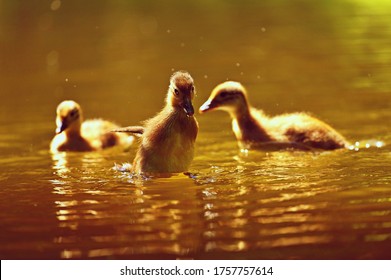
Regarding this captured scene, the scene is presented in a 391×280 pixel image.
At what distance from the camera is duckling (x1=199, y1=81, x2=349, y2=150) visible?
8461mm

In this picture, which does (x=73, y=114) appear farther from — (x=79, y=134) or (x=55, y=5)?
(x=55, y=5)

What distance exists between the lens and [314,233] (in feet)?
17.4

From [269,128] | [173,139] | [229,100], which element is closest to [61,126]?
[229,100]

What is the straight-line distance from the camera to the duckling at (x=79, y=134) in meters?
9.07

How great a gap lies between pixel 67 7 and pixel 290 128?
1599 cm

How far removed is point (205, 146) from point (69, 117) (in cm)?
171

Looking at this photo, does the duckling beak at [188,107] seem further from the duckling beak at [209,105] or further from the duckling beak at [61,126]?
the duckling beak at [61,126]

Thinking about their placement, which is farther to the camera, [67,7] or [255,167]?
[67,7]

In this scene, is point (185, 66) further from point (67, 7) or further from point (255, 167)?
point (67, 7)

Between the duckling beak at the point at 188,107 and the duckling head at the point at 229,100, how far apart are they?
2.30m

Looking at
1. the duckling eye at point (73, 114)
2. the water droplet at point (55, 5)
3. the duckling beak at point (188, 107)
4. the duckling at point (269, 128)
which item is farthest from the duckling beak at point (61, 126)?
the water droplet at point (55, 5)

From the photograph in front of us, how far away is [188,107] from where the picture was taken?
265 inches
